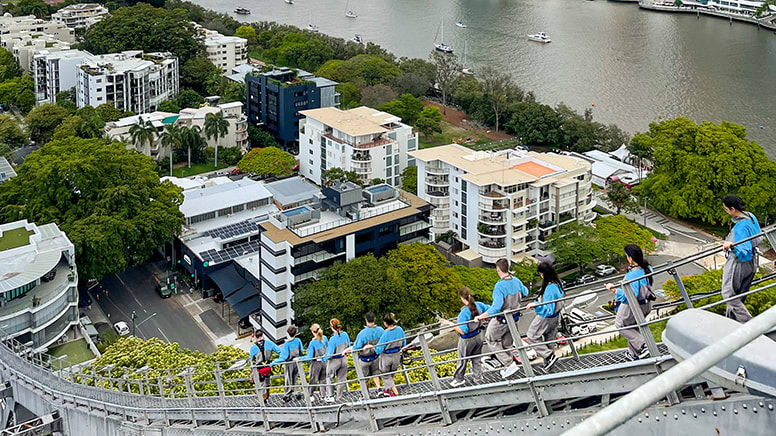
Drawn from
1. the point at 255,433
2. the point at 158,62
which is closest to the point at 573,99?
the point at 158,62

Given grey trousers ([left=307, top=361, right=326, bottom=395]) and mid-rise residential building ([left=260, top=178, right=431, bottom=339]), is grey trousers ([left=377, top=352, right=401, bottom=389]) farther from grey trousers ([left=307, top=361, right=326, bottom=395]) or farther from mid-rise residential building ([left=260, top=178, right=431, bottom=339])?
mid-rise residential building ([left=260, top=178, right=431, bottom=339])

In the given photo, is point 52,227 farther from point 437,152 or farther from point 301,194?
point 437,152

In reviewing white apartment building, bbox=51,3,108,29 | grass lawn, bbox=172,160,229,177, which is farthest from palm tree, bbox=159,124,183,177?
→ white apartment building, bbox=51,3,108,29

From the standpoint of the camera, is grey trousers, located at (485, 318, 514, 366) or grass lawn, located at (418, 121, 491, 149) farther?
grass lawn, located at (418, 121, 491, 149)

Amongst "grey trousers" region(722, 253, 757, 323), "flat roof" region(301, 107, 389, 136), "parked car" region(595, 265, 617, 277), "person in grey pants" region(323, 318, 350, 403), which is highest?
"grey trousers" region(722, 253, 757, 323)

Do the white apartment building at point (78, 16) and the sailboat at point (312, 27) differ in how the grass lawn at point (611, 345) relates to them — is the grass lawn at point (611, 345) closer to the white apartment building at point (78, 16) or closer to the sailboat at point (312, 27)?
the sailboat at point (312, 27)

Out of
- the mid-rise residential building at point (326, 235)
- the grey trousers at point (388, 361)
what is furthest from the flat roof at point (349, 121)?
the grey trousers at point (388, 361)

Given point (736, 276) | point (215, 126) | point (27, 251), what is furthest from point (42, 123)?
point (736, 276)
